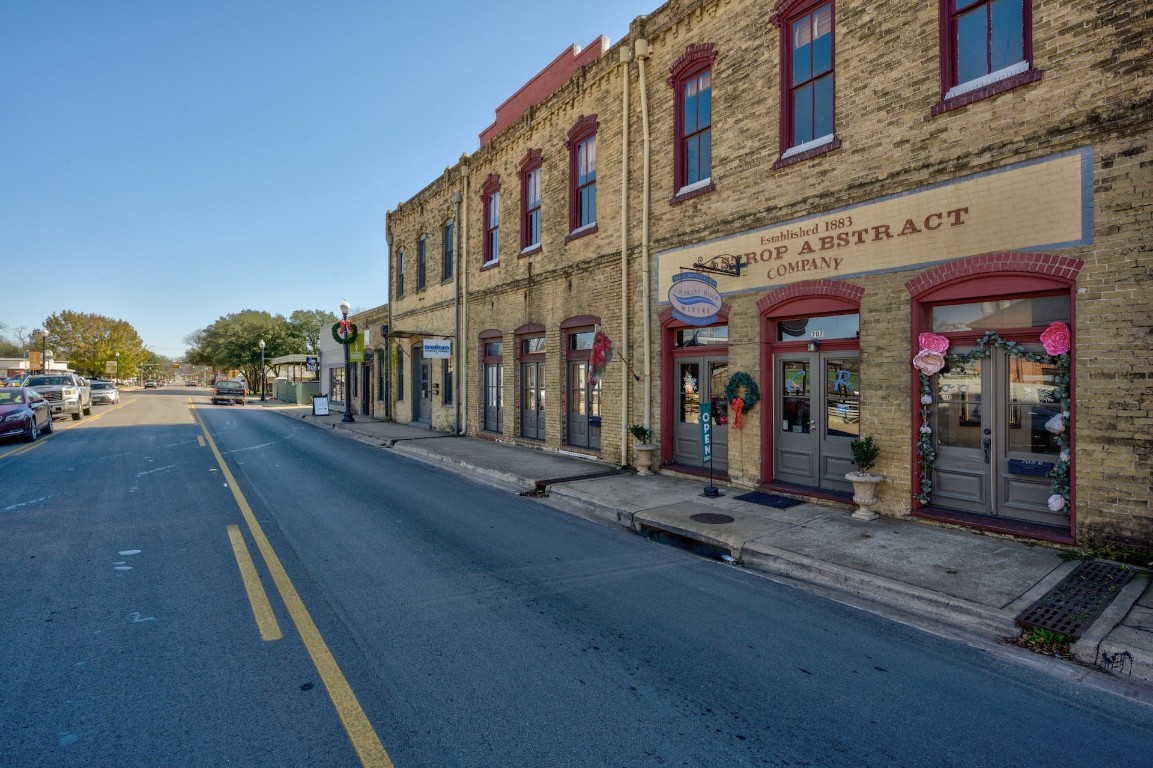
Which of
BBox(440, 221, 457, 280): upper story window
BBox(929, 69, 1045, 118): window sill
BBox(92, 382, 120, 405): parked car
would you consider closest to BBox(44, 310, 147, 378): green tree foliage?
BBox(92, 382, 120, 405): parked car

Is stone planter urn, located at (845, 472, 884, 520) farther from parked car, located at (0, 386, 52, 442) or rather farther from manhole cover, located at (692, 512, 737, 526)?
parked car, located at (0, 386, 52, 442)

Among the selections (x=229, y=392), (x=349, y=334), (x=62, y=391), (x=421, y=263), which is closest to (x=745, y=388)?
(x=421, y=263)

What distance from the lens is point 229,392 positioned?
40938 millimetres

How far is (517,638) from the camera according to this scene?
14.2ft

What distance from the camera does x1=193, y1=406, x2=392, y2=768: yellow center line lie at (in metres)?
3.02

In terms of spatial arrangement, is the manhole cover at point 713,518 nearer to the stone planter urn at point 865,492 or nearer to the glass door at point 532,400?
the stone planter urn at point 865,492

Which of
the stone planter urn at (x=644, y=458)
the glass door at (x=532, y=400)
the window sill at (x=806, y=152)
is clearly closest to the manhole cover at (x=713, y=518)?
the stone planter urn at (x=644, y=458)

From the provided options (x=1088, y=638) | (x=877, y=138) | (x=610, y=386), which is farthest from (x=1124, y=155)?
(x=610, y=386)

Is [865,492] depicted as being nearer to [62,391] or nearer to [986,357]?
[986,357]

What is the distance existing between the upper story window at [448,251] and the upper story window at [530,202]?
15.7 ft

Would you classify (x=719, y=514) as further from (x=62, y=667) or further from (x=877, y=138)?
(x=62, y=667)

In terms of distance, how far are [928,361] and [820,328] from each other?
5.78 ft

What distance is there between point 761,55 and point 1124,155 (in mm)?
5205

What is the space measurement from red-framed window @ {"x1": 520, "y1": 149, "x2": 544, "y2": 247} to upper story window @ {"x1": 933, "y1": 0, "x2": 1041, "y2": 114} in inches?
379
